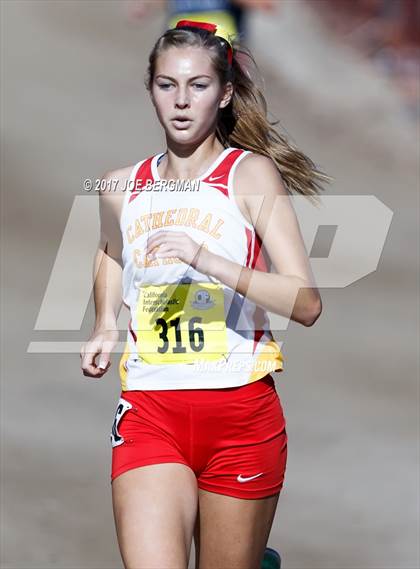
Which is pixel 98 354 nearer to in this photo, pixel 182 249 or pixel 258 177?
pixel 182 249

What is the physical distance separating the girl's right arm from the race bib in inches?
8.3

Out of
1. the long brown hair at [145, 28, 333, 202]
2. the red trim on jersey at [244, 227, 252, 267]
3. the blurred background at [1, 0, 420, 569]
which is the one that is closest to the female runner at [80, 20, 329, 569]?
the red trim on jersey at [244, 227, 252, 267]

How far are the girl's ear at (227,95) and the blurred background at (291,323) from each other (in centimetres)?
103

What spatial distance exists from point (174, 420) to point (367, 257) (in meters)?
8.48

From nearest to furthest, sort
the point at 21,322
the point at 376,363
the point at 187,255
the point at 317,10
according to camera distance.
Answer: the point at 187,255 < the point at 376,363 < the point at 21,322 < the point at 317,10

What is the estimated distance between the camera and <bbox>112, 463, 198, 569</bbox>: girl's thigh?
158 inches

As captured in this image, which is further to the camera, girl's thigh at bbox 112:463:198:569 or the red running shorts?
the red running shorts

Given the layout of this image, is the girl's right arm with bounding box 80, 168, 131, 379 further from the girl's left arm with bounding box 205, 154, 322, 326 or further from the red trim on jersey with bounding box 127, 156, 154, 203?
the girl's left arm with bounding box 205, 154, 322, 326

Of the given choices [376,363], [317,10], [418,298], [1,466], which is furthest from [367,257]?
[317,10]

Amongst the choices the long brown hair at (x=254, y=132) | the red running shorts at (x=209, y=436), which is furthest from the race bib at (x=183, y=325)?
the long brown hair at (x=254, y=132)

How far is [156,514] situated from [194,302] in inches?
27.3

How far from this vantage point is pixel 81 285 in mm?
11625

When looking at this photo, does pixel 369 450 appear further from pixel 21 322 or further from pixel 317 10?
pixel 317 10

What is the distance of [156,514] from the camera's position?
4051mm
